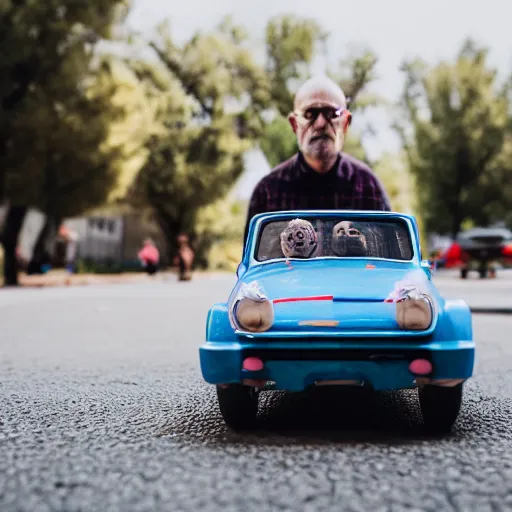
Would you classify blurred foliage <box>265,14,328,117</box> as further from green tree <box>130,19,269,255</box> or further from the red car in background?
the red car in background

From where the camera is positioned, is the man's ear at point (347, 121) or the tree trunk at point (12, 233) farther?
the tree trunk at point (12, 233)

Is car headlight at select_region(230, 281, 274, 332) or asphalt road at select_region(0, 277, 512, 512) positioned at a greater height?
car headlight at select_region(230, 281, 274, 332)

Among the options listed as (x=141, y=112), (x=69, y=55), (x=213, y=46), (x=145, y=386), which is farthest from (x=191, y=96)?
(x=145, y=386)

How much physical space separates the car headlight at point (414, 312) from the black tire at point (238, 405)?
995 mm

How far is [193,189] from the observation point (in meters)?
38.4

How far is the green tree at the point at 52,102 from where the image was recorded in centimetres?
2352

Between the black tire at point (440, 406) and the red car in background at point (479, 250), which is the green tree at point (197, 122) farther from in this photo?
the black tire at point (440, 406)

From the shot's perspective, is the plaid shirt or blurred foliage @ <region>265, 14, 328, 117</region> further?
blurred foliage @ <region>265, 14, 328, 117</region>

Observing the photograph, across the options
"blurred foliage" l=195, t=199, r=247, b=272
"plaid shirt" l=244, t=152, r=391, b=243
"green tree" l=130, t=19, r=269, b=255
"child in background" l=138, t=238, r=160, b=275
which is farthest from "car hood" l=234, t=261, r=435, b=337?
"blurred foliage" l=195, t=199, r=247, b=272

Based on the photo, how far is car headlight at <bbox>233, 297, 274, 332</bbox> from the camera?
445 cm

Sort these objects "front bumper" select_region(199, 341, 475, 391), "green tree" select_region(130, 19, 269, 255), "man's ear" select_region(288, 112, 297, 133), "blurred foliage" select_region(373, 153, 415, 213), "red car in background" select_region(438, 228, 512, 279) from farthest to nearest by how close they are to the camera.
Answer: "blurred foliage" select_region(373, 153, 415, 213) → "green tree" select_region(130, 19, 269, 255) → "red car in background" select_region(438, 228, 512, 279) → "man's ear" select_region(288, 112, 297, 133) → "front bumper" select_region(199, 341, 475, 391)

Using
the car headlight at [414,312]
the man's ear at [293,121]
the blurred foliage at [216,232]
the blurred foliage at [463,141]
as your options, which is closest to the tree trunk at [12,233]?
the blurred foliage at [216,232]

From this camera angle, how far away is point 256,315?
446 centimetres

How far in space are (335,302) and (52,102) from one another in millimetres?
20981
